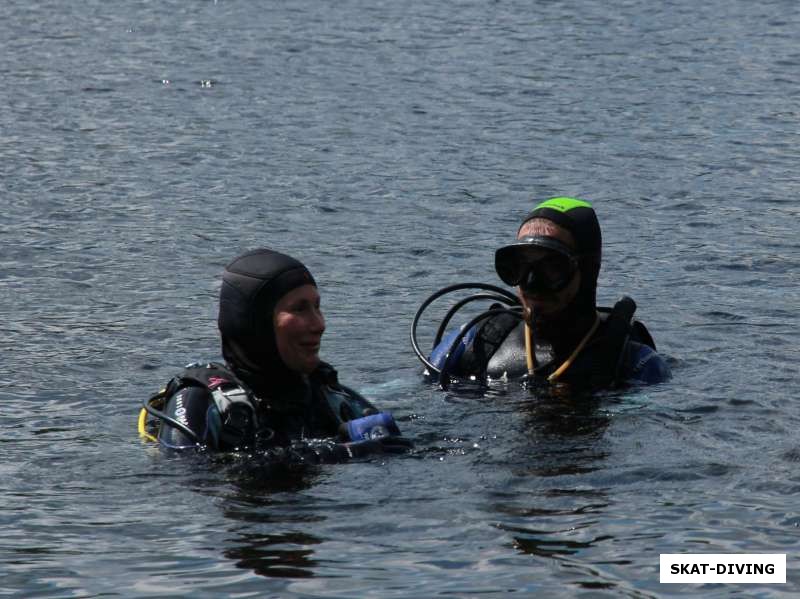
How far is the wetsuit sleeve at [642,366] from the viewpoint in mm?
9133

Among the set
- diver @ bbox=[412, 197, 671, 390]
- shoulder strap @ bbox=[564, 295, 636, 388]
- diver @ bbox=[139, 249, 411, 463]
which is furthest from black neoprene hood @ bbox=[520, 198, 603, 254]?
diver @ bbox=[139, 249, 411, 463]

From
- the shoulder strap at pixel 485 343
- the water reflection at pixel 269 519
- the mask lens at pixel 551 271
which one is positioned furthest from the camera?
the shoulder strap at pixel 485 343

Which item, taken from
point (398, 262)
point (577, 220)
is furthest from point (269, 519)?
point (398, 262)

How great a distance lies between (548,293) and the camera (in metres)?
8.88

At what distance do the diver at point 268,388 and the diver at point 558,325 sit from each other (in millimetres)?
1544

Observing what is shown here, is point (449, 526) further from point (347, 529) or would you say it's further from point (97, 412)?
point (97, 412)

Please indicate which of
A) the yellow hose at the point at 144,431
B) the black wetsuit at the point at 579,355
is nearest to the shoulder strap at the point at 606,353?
the black wetsuit at the point at 579,355

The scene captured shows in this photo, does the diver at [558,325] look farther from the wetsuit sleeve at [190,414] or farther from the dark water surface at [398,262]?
the wetsuit sleeve at [190,414]

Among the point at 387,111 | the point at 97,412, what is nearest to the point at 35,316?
the point at 97,412

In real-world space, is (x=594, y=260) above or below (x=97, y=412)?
above

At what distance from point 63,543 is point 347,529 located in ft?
4.16

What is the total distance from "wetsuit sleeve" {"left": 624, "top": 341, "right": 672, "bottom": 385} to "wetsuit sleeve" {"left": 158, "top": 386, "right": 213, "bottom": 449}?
111 inches

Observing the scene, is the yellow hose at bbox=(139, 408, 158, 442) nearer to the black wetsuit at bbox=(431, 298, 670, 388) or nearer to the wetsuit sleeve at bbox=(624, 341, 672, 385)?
the black wetsuit at bbox=(431, 298, 670, 388)

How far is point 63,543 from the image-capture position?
7.07 meters
